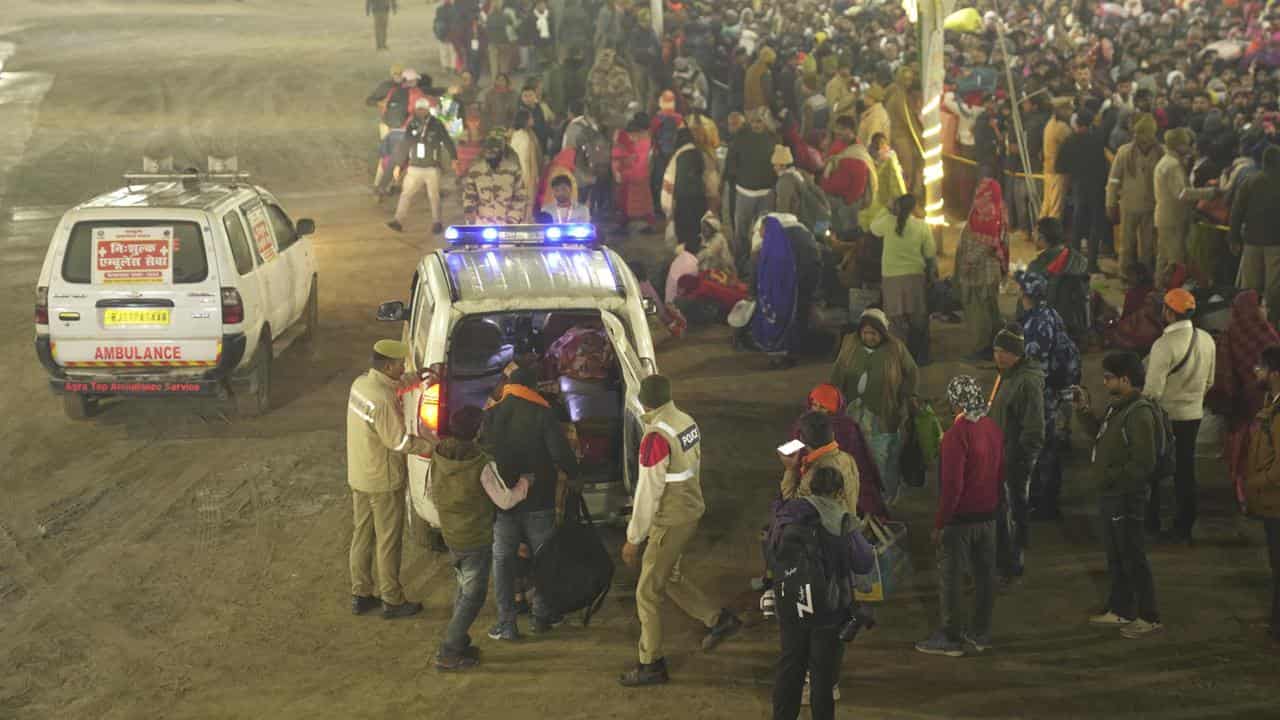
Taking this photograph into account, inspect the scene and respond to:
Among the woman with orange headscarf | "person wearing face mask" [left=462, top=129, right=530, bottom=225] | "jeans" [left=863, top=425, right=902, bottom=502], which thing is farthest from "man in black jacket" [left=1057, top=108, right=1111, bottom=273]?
"jeans" [left=863, top=425, right=902, bottom=502]

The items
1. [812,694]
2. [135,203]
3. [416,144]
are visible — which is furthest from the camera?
[416,144]

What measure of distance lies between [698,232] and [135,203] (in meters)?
7.62

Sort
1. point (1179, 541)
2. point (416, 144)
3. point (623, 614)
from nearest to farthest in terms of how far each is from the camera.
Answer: point (623, 614) < point (1179, 541) < point (416, 144)

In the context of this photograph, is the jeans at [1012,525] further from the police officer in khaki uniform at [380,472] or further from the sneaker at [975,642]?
the police officer in khaki uniform at [380,472]

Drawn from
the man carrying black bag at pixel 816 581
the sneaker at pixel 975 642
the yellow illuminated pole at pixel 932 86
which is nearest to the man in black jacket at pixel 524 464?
the man carrying black bag at pixel 816 581

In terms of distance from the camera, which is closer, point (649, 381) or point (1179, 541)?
point (649, 381)

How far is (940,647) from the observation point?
9.08 metres

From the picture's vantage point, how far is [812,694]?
7.58 meters

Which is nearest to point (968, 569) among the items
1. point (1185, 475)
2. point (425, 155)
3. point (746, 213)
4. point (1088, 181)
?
point (1185, 475)

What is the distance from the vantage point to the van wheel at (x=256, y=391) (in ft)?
45.6

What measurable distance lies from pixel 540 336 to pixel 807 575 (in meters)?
4.88

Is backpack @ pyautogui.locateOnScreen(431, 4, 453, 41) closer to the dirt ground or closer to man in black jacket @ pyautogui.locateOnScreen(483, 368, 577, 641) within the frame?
the dirt ground

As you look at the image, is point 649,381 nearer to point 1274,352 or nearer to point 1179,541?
point 1274,352

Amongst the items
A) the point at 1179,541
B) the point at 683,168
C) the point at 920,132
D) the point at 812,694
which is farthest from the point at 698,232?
the point at 812,694
